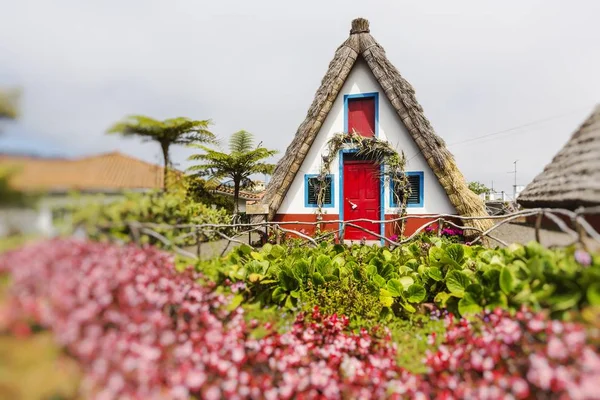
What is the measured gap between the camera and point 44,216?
70.1 inches

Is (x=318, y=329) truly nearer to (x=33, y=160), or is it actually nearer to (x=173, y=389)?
(x=173, y=389)

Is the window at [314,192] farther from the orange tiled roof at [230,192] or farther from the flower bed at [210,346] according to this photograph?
the flower bed at [210,346]

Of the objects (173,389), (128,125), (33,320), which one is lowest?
(173,389)

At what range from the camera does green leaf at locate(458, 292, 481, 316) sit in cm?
289

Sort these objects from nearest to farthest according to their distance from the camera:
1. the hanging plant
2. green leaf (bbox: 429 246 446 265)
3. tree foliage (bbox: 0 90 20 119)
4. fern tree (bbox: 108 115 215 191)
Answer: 1. tree foliage (bbox: 0 90 20 119)
2. fern tree (bbox: 108 115 215 191)
3. green leaf (bbox: 429 246 446 265)
4. the hanging plant

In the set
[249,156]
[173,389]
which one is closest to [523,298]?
[173,389]

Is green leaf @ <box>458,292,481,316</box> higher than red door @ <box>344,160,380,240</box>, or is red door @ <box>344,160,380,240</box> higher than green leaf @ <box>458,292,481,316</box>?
red door @ <box>344,160,380,240</box>

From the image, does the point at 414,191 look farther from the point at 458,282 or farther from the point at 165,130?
the point at 165,130

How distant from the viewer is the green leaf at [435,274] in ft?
12.3

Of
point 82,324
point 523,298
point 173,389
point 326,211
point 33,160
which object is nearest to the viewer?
point 82,324

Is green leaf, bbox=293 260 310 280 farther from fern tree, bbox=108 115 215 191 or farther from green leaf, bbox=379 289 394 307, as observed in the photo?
fern tree, bbox=108 115 215 191

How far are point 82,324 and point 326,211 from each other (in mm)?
6653

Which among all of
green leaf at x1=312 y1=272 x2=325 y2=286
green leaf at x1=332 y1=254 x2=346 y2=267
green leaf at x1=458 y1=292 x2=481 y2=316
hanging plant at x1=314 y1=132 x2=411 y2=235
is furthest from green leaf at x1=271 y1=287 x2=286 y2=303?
hanging plant at x1=314 y1=132 x2=411 y2=235

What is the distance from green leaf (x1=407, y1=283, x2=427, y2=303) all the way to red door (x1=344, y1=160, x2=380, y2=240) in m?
4.07
